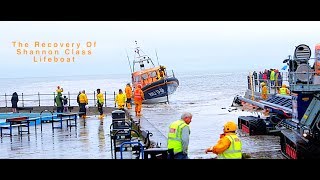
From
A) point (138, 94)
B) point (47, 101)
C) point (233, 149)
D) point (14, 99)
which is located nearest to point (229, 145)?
point (233, 149)

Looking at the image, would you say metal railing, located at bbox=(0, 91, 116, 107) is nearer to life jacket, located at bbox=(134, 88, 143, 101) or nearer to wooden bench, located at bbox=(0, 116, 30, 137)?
life jacket, located at bbox=(134, 88, 143, 101)

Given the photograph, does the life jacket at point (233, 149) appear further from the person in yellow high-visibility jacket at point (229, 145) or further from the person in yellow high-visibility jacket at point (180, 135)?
the person in yellow high-visibility jacket at point (180, 135)

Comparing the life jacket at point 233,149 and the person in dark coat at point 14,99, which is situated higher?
the person in dark coat at point 14,99

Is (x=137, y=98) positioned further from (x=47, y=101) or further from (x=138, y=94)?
(x=47, y=101)

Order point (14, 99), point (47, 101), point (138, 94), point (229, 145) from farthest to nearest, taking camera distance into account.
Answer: point (47, 101) → point (14, 99) → point (138, 94) → point (229, 145)

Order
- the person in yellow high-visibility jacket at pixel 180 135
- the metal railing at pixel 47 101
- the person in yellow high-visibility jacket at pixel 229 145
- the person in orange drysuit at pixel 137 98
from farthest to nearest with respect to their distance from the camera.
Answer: the metal railing at pixel 47 101
the person in orange drysuit at pixel 137 98
the person in yellow high-visibility jacket at pixel 180 135
the person in yellow high-visibility jacket at pixel 229 145

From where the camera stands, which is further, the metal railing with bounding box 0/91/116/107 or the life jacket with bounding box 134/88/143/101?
the metal railing with bounding box 0/91/116/107

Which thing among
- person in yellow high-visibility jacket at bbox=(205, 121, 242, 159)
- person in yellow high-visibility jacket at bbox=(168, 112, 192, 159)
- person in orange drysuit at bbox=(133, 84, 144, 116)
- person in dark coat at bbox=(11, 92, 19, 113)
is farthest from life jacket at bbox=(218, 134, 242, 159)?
person in dark coat at bbox=(11, 92, 19, 113)

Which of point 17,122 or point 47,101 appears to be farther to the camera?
point 47,101

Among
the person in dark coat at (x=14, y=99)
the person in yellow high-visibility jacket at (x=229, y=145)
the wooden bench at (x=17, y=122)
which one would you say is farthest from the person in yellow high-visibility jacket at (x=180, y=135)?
the person in dark coat at (x=14, y=99)

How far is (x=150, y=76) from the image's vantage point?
116 ft

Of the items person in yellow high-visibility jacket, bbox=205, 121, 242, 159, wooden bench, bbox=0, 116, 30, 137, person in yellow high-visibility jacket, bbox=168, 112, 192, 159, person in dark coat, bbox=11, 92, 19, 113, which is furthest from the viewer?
person in dark coat, bbox=11, 92, 19, 113
